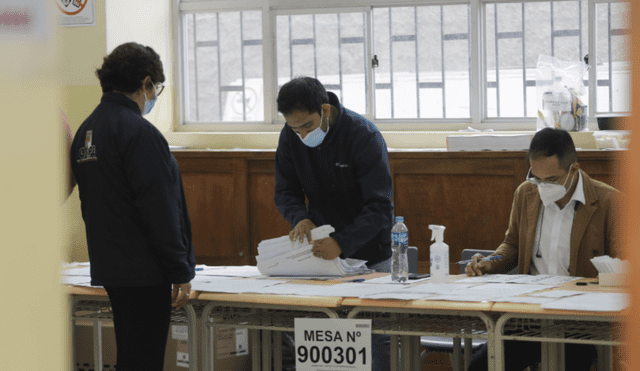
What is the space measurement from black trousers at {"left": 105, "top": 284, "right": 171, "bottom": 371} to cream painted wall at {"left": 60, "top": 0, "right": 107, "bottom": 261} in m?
2.92

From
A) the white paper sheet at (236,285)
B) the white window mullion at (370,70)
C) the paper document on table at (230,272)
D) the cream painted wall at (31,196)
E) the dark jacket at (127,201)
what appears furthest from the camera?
the white window mullion at (370,70)

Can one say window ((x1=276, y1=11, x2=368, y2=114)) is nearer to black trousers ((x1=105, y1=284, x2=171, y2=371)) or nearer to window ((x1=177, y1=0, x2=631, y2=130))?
window ((x1=177, y1=0, x2=631, y2=130))

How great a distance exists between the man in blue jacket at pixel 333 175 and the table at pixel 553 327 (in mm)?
664

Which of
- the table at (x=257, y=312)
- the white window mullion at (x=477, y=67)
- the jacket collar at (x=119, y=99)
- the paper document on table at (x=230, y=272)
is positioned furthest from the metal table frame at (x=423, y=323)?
the white window mullion at (x=477, y=67)

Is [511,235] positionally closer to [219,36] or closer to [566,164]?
[566,164]

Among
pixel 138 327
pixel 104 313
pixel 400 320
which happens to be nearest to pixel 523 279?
pixel 400 320

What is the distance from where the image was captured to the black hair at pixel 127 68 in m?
2.23

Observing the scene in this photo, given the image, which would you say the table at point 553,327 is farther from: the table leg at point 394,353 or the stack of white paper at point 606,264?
the table leg at point 394,353

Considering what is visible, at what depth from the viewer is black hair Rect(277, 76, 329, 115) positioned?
2.76m

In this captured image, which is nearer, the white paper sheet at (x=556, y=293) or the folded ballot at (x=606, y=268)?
the white paper sheet at (x=556, y=293)

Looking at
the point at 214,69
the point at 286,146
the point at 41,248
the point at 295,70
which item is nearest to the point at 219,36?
the point at 214,69

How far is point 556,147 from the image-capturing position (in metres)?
2.80

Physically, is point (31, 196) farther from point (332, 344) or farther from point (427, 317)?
point (427, 317)

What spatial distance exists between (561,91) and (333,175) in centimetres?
225
